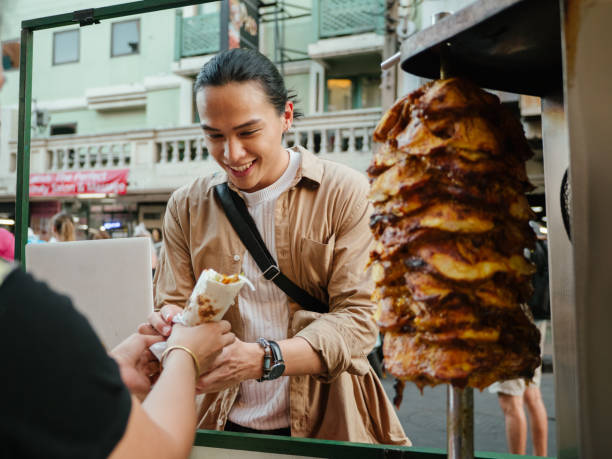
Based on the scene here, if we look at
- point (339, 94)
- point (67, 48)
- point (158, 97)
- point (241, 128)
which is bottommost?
point (241, 128)

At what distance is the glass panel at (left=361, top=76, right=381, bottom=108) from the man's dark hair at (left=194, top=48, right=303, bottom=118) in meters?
12.8

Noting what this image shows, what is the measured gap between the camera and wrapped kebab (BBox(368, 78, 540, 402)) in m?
0.86

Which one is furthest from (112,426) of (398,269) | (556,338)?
(556,338)

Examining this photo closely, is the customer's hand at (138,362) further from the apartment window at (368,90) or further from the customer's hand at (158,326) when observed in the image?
the apartment window at (368,90)

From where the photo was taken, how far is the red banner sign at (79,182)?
13.3m

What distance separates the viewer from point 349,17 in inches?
539

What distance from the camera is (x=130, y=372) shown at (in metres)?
1.32

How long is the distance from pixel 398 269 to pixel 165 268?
1185mm

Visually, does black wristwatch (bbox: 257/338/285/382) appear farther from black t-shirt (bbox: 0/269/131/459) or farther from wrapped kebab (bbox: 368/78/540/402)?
black t-shirt (bbox: 0/269/131/459)

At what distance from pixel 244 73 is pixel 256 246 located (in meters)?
0.55

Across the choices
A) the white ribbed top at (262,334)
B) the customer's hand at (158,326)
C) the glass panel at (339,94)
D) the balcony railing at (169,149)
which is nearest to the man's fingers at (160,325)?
the customer's hand at (158,326)

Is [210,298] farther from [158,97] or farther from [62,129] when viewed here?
[62,129]

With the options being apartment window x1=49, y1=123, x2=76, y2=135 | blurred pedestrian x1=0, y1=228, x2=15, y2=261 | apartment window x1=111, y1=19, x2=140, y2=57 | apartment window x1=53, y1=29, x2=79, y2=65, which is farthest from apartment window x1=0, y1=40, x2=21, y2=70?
apartment window x1=53, y1=29, x2=79, y2=65

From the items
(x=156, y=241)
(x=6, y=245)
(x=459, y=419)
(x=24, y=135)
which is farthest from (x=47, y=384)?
(x=156, y=241)
